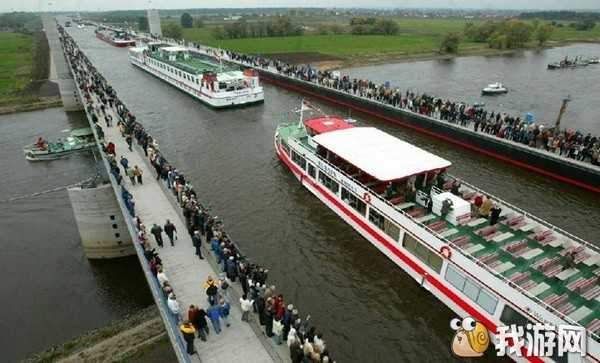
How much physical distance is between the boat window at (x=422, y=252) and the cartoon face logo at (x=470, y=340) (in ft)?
8.19

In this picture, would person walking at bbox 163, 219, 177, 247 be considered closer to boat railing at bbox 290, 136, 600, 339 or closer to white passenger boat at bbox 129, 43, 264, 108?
boat railing at bbox 290, 136, 600, 339

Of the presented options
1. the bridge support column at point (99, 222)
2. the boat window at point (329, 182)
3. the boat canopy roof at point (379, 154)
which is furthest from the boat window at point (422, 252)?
the bridge support column at point (99, 222)

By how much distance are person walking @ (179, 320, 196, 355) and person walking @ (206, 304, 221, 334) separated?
75cm

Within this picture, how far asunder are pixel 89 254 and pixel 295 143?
1478 centimetres

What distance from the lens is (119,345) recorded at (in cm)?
1655

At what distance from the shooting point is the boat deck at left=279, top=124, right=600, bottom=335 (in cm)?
1434

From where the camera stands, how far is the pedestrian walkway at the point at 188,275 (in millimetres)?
12969

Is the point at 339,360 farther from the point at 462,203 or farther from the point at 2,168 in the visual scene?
the point at 2,168

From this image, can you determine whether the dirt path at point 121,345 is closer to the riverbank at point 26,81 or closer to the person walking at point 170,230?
the person walking at point 170,230

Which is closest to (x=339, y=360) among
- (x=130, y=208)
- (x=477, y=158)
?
(x=130, y=208)

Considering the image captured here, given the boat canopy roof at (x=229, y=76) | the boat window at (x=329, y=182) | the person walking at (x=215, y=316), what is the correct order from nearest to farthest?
the person walking at (x=215, y=316) → the boat window at (x=329, y=182) → the boat canopy roof at (x=229, y=76)

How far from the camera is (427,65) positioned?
269 ft

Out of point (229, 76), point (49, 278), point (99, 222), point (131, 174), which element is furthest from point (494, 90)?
point (49, 278)

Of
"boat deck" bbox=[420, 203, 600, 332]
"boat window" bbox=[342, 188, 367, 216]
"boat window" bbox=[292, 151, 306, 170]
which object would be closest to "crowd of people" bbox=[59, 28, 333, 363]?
"boat window" bbox=[342, 188, 367, 216]
